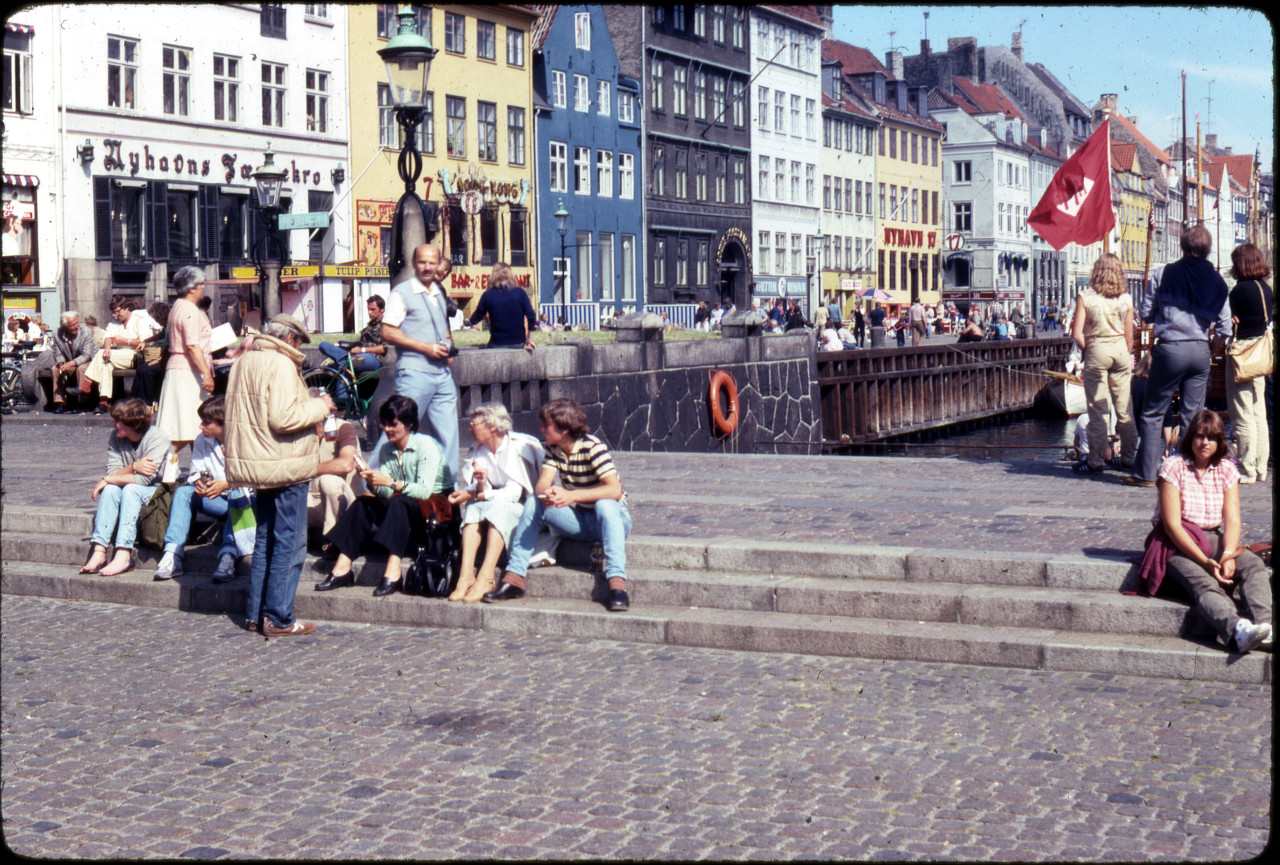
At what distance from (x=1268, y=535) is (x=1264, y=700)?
2.86 meters

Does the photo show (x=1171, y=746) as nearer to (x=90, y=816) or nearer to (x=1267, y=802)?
(x=1267, y=802)

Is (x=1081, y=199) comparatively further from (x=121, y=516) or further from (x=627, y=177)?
(x=627, y=177)

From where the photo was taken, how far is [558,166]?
5384 centimetres

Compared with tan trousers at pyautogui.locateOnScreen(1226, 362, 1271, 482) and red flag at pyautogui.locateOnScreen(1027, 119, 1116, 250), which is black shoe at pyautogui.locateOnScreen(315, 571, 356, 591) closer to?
tan trousers at pyautogui.locateOnScreen(1226, 362, 1271, 482)

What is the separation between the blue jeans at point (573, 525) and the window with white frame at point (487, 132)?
1633 inches

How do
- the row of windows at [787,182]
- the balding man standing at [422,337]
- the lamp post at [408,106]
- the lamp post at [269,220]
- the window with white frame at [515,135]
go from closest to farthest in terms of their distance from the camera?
the balding man standing at [422,337] < the lamp post at [408,106] < the lamp post at [269,220] < the window with white frame at [515,135] < the row of windows at [787,182]

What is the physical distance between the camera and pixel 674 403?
23016mm

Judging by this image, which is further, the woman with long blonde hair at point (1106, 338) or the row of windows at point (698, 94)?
the row of windows at point (698, 94)

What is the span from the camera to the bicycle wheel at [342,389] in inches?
702

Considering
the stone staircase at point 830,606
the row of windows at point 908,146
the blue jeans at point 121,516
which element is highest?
the row of windows at point 908,146

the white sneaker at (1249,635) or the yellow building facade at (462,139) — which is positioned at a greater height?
the yellow building facade at (462,139)

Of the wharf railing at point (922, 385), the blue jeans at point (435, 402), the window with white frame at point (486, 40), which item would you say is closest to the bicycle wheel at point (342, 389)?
the blue jeans at point (435, 402)

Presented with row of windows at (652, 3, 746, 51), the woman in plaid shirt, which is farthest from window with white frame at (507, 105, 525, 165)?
the woman in plaid shirt

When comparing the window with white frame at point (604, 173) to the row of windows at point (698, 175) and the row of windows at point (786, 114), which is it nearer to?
the row of windows at point (698, 175)
